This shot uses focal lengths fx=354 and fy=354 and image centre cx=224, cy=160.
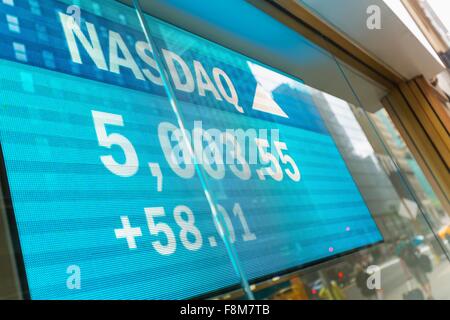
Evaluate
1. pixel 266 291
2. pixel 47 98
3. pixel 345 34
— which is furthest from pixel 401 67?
pixel 47 98

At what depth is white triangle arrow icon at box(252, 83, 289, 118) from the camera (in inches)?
56.3

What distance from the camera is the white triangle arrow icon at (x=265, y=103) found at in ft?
4.69

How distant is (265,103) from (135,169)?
30.9 inches

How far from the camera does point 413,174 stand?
7.22 ft

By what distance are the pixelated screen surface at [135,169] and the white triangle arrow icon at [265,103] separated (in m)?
0.03

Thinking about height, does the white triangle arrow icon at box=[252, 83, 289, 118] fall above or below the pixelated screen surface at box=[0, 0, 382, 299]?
above

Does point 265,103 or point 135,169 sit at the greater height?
point 265,103

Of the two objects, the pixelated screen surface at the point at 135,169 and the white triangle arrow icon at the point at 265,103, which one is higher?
the white triangle arrow icon at the point at 265,103

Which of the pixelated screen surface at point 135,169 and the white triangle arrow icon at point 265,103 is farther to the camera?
the white triangle arrow icon at point 265,103

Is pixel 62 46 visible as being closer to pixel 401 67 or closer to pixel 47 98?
pixel 47 98

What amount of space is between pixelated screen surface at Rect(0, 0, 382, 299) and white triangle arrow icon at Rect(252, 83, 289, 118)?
3 cm

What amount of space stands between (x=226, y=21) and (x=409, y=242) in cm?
134

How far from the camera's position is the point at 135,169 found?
0.84 meters

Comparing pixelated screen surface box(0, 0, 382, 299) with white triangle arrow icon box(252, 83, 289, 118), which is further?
white triangle arrow icon box(252, 83, 289, 118)
